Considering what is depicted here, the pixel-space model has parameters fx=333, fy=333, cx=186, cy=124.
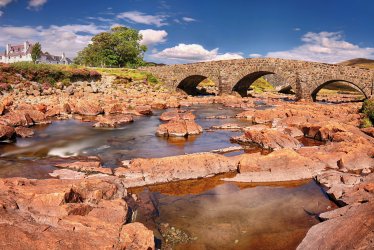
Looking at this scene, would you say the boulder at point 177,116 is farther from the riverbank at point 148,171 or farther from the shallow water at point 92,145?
the shallow water at point 92,145

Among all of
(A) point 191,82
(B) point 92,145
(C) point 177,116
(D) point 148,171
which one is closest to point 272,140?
(D) point 148,171

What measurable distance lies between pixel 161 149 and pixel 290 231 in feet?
33.7

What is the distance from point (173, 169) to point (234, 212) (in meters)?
3.52

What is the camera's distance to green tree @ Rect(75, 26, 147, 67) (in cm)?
7875

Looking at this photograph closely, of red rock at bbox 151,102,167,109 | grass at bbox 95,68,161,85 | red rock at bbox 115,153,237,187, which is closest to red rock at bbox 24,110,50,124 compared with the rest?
red rock at bbox 151,102,167,109

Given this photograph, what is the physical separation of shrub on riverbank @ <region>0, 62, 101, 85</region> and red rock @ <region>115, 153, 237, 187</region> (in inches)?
1517

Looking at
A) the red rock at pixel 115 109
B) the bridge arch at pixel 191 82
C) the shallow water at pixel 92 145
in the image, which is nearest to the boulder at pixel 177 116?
the shallow water at pixel 92 145

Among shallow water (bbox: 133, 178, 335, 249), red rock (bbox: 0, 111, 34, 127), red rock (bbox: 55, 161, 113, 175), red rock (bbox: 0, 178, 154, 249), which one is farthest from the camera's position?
red rock (bbox: 0, 111, 34, 127)

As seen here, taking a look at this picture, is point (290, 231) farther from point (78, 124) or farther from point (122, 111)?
point (122, 111)

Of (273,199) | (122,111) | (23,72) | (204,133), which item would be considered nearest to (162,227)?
(273,199)

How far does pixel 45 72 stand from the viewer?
1864 inches

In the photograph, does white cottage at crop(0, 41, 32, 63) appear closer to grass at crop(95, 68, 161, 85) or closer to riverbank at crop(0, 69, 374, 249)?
grass at crop(95, 68, 161, 85)

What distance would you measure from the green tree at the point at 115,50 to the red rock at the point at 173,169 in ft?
230

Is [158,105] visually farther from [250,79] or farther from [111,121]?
[250,79]
